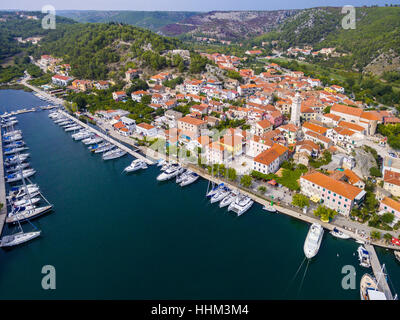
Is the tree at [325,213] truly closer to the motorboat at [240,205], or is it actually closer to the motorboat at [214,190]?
the motorboat at [240,205]

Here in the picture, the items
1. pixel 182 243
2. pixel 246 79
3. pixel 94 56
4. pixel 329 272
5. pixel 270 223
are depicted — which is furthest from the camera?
pixel 94 56

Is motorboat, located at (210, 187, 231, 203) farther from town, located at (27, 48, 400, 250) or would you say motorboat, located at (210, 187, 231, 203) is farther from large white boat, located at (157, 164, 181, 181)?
large white boat, located at (157, 164, 181, 181)

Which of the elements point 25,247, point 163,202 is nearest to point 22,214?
point 25,247

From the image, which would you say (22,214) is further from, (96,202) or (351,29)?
(351,29)

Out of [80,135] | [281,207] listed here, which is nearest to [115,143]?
[80,135]

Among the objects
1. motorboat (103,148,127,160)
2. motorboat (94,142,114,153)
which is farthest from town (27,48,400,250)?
motorboat (94,142,114,153)

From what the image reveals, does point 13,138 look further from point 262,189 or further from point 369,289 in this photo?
point 369,289
